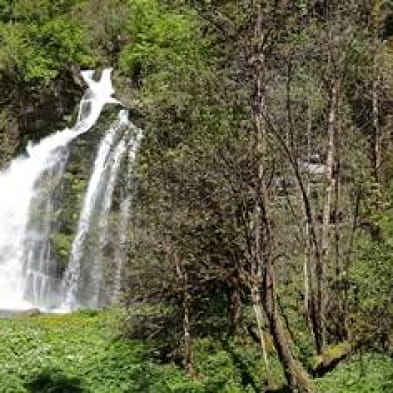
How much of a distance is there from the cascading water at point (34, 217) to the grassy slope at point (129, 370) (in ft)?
26.9

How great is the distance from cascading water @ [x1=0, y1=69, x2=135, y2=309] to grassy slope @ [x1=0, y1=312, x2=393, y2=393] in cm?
819

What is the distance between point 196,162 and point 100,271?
11851 millimetres

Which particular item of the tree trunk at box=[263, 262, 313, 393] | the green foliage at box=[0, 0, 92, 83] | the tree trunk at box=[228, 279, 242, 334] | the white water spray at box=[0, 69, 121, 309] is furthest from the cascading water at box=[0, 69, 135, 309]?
the tree trunk at box=[263, 262, 313, 393]

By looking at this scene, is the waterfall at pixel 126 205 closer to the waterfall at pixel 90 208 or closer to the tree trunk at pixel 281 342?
the waterfall at pixel 90 208

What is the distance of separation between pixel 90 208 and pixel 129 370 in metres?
12.7

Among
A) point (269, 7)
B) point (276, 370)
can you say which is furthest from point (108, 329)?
point (269, 7)

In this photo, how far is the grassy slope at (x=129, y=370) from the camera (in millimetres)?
15945

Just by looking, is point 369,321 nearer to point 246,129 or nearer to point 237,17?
point 246,129

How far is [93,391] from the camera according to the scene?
16391 mm

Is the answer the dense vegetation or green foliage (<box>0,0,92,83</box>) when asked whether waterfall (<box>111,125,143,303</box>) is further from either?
green foliage (<box>0,0,92,83</box>)

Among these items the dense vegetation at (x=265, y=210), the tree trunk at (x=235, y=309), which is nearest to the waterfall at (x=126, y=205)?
the dense vegetation at (x=265, y=210)

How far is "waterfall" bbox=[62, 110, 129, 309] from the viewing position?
92.8ft

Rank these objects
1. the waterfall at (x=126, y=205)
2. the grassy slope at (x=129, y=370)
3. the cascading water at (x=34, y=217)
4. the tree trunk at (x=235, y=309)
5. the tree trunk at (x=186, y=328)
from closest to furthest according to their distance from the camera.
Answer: the grassy slope at (x=129, y=370), the tree trunk at (x=186, y=328), the tree trunk at (x=235, y=309), the waterfall at (x=126, y=205), the cascading water at (x=34, y=217)

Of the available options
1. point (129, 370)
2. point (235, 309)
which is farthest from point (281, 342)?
point (129, 370)
